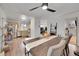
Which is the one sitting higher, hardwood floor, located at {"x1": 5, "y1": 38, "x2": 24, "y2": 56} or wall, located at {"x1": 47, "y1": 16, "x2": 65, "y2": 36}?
wall, located at {"x1": 47, "y1": 16, "x2": 65, "y2": 36}

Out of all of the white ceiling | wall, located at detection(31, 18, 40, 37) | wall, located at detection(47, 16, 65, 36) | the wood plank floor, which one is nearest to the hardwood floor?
the wood plank floor

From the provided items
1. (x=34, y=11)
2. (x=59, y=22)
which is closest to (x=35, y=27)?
(x=34, y=11)

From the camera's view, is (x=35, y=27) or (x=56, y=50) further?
(x=35, y=27)

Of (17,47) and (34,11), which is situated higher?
(34,11)

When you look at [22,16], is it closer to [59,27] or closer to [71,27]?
[59,27]

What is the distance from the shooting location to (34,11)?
5.24 feet

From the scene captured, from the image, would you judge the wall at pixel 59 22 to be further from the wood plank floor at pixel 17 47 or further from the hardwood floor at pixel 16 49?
the hardwood floor at pixel 16 49

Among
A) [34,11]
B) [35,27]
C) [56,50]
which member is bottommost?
[56,50]

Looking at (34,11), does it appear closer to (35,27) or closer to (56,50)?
(35,27)

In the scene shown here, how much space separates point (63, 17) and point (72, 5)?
207 millimetres

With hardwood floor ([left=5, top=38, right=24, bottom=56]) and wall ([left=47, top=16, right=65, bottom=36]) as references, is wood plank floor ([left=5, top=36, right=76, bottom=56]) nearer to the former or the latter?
hardwood floor ([left=5, top=38, right=24, bottom=56])

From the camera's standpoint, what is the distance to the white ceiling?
1558 millimetres

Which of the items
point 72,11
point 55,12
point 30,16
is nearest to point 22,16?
point 30,16

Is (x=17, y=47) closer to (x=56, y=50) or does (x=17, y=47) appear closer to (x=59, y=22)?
(x=56, y=50)
